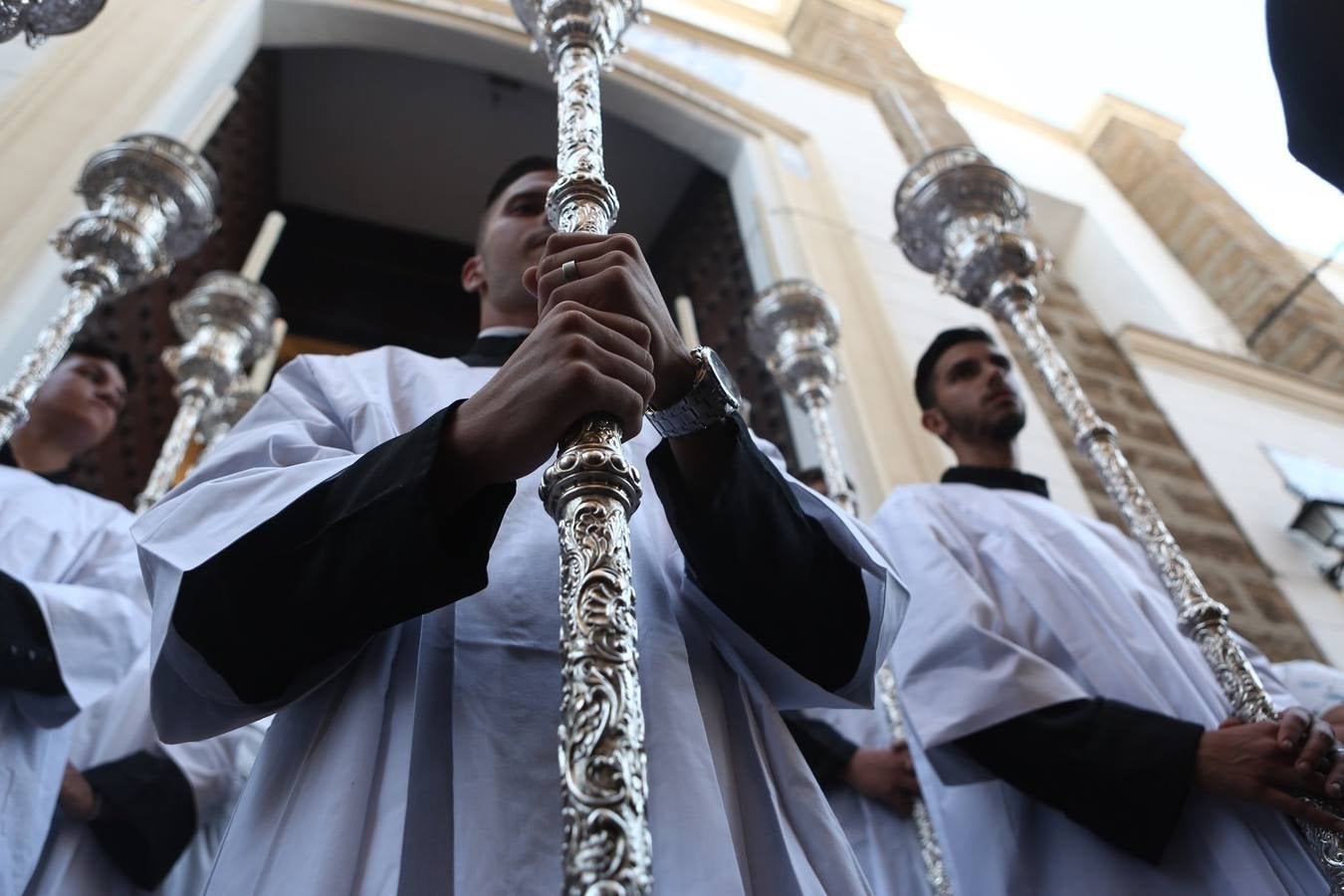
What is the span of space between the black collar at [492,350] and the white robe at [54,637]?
2.34ft

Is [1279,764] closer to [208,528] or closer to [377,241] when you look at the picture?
[208,528]

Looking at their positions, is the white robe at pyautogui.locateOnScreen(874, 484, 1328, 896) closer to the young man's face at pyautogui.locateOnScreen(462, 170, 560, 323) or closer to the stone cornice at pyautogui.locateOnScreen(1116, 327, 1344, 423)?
the young man's face at pyautogui.locateOnScreen(462, 170, 560, 323)

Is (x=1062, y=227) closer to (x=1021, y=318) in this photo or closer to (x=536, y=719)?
(x=1021, y=318)

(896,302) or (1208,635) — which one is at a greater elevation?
(896,302)

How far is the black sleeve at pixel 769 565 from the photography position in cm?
96

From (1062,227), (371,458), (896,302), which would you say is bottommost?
(371,458)

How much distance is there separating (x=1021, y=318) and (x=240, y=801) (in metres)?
1.61

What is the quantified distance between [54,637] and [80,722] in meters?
0.37

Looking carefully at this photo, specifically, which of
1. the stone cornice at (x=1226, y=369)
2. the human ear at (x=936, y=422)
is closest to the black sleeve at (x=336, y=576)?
the human ear at (x=936, y=422)

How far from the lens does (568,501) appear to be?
72 cm

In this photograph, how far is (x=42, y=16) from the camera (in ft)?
4.95

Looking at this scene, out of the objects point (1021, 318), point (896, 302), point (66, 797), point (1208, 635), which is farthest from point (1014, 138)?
point (66, 797)

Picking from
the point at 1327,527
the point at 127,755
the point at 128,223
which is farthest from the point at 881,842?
the point at 1327,527

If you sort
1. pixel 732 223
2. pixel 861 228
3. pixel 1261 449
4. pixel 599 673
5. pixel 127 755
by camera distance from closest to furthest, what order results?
pixel 599 673 < pixel 127 755 < pixel 861 228 < pixel 1261 449 < pixel 732 223
